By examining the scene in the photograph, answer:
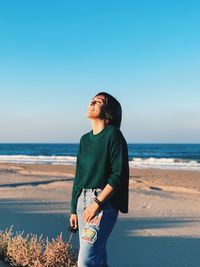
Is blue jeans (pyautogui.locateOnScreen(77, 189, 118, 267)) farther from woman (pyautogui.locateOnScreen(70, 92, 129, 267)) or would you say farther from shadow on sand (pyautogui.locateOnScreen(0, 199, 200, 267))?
shadow on sand (pyautogui.locateOnScreen(0, 199, 200, 267))

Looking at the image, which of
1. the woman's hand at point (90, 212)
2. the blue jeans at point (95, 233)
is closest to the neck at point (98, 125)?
the blue jeans at point (95, 233)

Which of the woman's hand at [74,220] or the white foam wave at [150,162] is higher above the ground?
the woman's hand at [74,220]

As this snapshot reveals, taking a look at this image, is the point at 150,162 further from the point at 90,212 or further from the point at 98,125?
the point at 90,212

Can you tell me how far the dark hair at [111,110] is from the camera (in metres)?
3.80

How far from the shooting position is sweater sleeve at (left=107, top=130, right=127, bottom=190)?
11.6 ft

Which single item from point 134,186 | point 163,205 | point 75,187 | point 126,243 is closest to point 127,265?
point 126,243

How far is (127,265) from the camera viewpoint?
5.82 metres

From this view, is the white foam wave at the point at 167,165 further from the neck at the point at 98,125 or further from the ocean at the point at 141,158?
the neck at the point at 98,125

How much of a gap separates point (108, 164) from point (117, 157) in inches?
→ 4.5

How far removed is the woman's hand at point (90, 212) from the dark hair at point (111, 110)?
0.71 meters

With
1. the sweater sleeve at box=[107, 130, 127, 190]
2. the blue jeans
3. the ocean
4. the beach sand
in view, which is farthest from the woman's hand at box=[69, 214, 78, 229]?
the ocean

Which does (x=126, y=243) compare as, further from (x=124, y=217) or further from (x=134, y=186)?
(x=134, y=186)

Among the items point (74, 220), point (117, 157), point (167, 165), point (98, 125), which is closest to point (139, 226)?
point (74, 220)

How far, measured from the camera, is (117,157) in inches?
140
